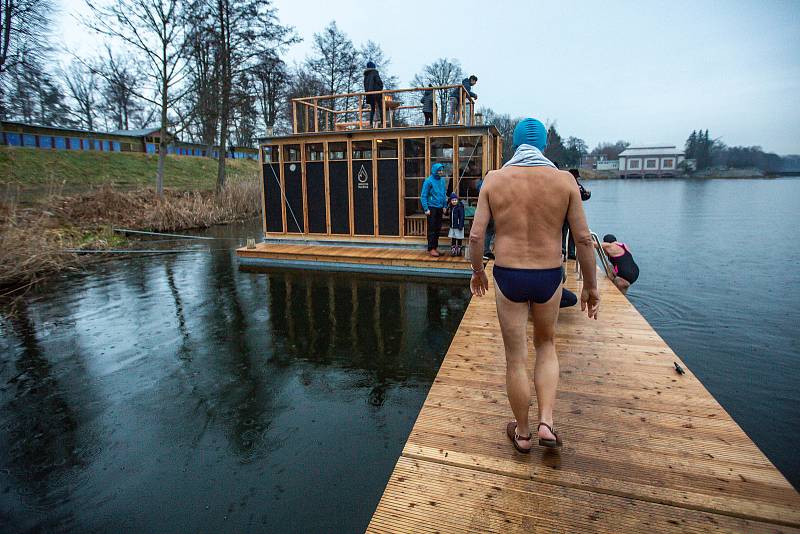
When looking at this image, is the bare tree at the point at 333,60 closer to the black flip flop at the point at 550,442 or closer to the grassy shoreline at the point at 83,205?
the grassy shoreline at the point at 83,205

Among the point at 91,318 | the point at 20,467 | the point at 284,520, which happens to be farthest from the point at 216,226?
the point at 284,520

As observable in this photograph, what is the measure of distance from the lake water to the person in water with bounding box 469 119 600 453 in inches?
53.1

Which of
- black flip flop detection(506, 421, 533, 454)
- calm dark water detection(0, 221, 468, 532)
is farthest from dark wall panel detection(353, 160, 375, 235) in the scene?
black flip flop detection(506, 421, 533, 454)

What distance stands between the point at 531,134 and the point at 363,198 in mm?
8324

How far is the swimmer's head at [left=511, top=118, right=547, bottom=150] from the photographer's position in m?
2.63

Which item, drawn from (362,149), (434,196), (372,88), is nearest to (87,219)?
(362,149)

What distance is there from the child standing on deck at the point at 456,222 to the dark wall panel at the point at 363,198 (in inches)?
86.4

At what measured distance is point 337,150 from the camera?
11336 mm

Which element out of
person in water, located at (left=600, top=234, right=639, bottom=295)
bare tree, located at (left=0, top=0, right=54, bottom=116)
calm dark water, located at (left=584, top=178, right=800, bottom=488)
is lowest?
calm dark water, located at (left=584, top=178, right=800, bottom=488)

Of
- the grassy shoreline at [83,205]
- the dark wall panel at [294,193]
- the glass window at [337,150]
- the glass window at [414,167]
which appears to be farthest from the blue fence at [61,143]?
the glass window at [414,167]

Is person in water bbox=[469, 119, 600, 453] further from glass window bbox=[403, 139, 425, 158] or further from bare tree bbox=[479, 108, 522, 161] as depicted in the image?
bare tree bbox=[479, 108, 522, 161]

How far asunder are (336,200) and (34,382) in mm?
7295

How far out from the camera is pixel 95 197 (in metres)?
15.6

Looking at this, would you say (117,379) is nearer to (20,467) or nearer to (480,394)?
(20,467)
